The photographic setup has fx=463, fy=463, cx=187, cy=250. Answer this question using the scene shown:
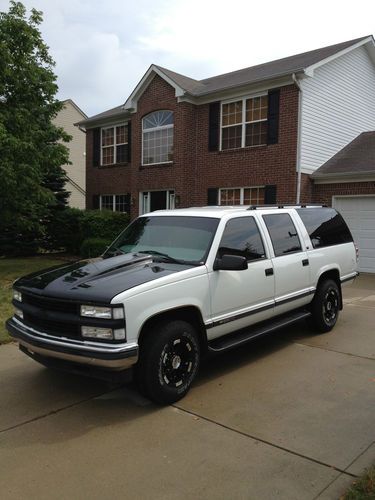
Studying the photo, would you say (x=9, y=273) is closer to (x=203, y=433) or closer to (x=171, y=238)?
(x=171, y=238)

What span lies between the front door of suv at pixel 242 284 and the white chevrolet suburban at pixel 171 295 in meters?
0.01

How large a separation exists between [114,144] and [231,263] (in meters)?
17.0

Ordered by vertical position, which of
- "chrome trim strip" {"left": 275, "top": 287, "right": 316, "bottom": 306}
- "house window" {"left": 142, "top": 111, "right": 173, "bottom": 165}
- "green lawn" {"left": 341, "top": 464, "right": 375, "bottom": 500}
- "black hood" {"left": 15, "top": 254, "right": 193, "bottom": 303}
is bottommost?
"green lawn" {"left": 341, "top": 464, "right": 375, "bottom": 500}

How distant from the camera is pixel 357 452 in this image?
11.2ft

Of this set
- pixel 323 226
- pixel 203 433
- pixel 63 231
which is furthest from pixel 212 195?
pixel 203 433

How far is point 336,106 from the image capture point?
15.8 metres

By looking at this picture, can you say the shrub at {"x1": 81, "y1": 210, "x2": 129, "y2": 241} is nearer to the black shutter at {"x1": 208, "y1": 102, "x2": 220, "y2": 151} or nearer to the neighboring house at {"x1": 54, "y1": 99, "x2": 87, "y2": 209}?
the black shutter at {"x1": 208, "y1": 102, "x2": 220, "y2": 151}

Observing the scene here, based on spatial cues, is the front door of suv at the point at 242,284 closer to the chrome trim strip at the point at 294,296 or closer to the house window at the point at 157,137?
the chrome trim strip at the point at 294,296

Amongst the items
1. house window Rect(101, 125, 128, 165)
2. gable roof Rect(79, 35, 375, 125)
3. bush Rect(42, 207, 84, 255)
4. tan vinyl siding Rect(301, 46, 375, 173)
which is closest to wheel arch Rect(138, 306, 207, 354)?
tan vinyl siding Rect(301, 46, 375, 173)

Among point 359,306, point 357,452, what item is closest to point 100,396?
point 357,452

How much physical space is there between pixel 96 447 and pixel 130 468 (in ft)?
1.37

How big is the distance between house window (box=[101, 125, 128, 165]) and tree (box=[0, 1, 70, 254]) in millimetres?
5335

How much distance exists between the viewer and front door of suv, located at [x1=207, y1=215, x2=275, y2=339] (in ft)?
15.5

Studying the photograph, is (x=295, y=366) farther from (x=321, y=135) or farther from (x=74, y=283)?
(x=321, y=135)
